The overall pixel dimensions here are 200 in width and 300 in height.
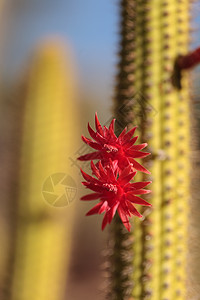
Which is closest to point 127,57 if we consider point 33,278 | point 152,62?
point 152,62

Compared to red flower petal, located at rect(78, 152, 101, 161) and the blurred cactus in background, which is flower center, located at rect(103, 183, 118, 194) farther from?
the blurred cactus in background

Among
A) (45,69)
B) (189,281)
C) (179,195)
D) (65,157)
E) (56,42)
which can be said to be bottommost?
(189,281)

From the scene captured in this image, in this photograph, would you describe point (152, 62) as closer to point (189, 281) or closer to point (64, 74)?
point (189, 281)

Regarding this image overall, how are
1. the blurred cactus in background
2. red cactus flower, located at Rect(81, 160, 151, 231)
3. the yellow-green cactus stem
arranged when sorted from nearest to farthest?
red cactus flower, located at Rect(81, 160, 151, 231)
the blurred cactus in background
the yellow-green cactus stem

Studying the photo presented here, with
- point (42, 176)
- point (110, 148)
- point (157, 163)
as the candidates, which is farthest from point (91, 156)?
point (42, 176)

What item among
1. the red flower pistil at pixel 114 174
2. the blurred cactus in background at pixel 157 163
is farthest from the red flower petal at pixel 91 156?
the blurred cactus in background at pixel 157 163

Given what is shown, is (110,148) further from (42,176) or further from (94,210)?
(42,176)

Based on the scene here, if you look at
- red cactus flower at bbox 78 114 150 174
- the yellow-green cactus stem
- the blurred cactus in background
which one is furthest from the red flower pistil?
the yellow-green cactus stem

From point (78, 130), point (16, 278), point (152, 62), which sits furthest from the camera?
point (78, 130)
